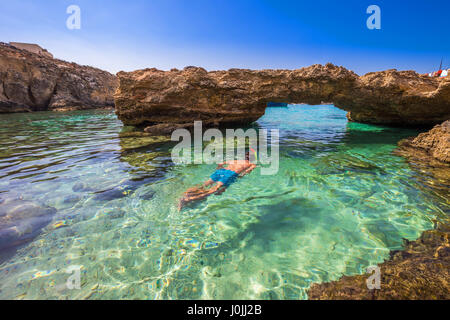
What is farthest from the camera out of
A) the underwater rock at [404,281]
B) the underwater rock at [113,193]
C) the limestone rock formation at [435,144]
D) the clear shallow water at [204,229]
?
the limestone rock formation at [435,144]

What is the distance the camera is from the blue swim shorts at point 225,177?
364cm

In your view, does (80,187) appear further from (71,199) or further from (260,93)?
(260,93)

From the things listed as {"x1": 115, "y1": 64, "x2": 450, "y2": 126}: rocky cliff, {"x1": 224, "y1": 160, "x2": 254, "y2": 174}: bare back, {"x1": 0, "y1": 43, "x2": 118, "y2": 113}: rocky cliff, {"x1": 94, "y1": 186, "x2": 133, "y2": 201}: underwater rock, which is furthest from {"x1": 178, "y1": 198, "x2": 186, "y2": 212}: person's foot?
{"x1": 0, "y1": 43, "x2": 118, "y2": 113}: rocky cliff

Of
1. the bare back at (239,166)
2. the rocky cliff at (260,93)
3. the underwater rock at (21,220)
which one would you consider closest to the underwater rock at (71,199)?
the underwater rock at (21,220)

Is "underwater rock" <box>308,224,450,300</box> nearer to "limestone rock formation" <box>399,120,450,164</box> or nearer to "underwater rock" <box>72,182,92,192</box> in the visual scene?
"underwater rock" <box>72,182,92,192</box>

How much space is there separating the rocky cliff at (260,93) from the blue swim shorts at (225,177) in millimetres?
6396

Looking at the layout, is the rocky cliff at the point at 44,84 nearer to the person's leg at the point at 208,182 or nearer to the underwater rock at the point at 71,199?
the underwater rock at the point at 71,199

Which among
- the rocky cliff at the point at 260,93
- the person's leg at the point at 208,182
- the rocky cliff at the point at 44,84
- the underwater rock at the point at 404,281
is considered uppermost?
the rocky cliff at the point at 44,84

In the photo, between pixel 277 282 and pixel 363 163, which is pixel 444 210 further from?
pixel 277 282

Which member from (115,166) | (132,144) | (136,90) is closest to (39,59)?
(136,90)

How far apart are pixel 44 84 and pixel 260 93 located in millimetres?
32069

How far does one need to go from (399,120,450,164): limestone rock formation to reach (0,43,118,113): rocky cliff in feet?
116

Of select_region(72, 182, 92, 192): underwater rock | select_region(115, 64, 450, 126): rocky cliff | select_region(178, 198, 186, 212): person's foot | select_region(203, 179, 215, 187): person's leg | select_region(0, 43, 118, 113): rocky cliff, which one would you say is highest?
select_region(0, 43, 118, 113): rocky cliff

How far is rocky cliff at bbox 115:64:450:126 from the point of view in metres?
7.89
